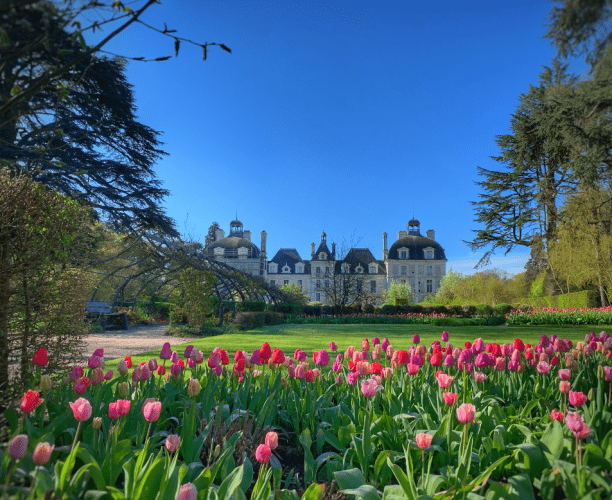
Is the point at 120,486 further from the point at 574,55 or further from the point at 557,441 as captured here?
the point at 574,55

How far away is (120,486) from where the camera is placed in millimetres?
1633

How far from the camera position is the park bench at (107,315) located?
39.1ft

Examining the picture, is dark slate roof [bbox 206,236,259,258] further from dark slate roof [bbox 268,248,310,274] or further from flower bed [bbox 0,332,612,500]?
flower bed [bbox 0,332,612,500]

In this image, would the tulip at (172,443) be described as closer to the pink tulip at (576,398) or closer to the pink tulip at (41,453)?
the pink tulip at (41,453)

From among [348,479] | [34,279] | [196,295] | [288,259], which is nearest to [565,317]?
[196,295]

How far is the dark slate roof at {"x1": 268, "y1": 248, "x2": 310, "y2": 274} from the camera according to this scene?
4659cm

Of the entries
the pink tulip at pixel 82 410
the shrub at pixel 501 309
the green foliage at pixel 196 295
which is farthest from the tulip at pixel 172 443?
the shrub at pixel 501 309

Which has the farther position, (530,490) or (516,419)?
(516,419)

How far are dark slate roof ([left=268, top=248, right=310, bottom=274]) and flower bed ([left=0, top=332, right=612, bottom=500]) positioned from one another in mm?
43251

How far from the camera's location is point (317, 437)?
2.03 m

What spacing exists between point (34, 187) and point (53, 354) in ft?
4.28

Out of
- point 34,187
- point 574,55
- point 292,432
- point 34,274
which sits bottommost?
point 292,432

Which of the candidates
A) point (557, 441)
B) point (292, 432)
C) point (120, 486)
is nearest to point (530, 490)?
point (557, 441)

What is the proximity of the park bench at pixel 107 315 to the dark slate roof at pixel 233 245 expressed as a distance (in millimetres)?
27395
